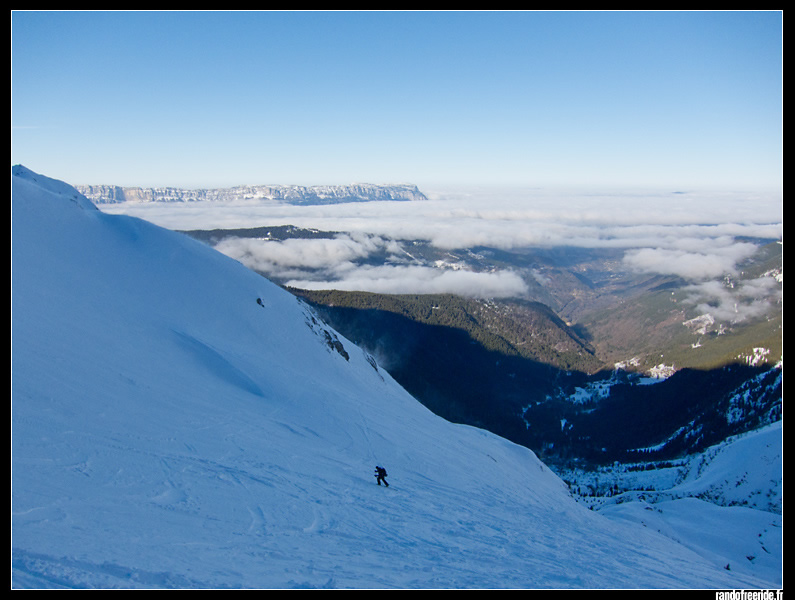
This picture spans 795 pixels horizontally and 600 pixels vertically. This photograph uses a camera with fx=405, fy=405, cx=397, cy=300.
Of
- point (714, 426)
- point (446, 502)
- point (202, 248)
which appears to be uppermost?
point (202, 248)

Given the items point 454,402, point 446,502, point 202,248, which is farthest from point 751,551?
point 454,402

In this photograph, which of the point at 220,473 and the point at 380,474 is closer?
the point at 220,473

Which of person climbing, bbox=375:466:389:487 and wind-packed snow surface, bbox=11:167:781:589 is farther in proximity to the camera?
person climbing, bbox=375:466:389:487

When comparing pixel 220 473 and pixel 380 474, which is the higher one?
pixel 220 473

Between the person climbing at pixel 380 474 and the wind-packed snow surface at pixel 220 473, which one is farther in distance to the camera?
the person climbing at pixel 380 474

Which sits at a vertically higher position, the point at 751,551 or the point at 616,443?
the point at 751,551
